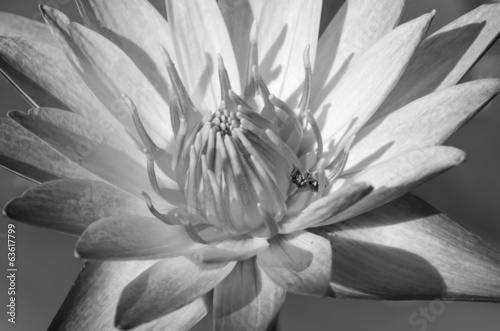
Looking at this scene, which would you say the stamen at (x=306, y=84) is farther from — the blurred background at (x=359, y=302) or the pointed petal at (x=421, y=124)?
the blurred background at (x=359, y=302)

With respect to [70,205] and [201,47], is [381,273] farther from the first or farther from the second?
[201,47]

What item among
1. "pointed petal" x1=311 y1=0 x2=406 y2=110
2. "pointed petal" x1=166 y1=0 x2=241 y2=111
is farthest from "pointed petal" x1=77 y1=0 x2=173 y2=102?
"pointed petal" x1=311 y1=0 x2=406 y2=110

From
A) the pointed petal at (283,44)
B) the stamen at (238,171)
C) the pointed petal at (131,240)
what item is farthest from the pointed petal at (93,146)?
the pointed petal at (283,44)

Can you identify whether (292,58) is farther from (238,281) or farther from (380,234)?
(238,281)

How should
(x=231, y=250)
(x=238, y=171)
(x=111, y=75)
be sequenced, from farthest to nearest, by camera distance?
(x=111, y=75)
(x=238, y=171)
(x=231, y=250)

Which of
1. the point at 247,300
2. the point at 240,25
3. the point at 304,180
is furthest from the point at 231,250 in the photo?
the point at 240,25

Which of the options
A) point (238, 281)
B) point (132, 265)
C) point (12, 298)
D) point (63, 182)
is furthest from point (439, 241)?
point (12, 298)
